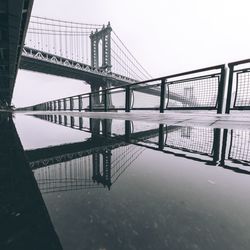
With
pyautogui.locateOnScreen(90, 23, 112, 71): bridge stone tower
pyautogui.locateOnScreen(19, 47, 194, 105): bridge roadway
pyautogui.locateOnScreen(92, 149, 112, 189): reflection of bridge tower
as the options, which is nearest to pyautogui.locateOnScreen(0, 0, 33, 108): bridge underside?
pyautogui.locateOnScreen(92, 149, 112, 189): reflection of bridge tower

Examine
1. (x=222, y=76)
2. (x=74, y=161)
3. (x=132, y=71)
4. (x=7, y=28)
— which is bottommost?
(x=74, y=161)

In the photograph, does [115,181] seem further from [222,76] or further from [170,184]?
[222,76]

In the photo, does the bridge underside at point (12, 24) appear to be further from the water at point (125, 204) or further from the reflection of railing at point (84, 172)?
the water at point (125, 204)

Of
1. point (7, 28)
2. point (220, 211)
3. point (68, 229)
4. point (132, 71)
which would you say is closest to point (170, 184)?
point (220, 211)

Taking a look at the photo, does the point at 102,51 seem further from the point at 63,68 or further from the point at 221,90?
the point at 221,90

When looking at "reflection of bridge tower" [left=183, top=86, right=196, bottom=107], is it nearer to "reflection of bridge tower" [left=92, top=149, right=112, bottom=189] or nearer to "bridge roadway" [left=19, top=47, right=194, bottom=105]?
"reflection of bridge tower" [left=92, top=149, right=112, bottom=189]

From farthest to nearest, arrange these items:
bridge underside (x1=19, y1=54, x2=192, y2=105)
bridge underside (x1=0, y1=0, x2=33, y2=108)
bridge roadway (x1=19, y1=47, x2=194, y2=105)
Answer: bridge underside (x1=19, y1=54, x2=192, y2=105)
bridge roadway (x1=19, y1=47, x2=194, y2=105)
bridge underside (x1=0, y1=0, x2=33, y2=108)

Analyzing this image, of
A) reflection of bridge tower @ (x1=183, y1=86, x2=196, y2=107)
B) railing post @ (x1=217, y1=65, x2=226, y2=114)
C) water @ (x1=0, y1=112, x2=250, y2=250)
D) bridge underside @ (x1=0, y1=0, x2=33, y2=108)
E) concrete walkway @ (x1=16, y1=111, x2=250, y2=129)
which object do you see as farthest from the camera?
bridge underside @ (x1=0, y1=0, x2=33, y2=108)


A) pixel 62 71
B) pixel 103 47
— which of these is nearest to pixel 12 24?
pixel 62 71

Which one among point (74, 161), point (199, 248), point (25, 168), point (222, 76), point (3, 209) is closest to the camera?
point (199, 248)

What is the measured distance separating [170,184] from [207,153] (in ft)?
2.05

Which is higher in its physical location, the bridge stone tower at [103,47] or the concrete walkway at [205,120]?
the bridge stone tower at [103,47]

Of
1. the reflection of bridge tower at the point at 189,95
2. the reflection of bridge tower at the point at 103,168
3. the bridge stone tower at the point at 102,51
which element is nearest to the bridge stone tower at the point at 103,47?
the bridge stone tower at the point at 102,51

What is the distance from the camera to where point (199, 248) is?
0.36m
